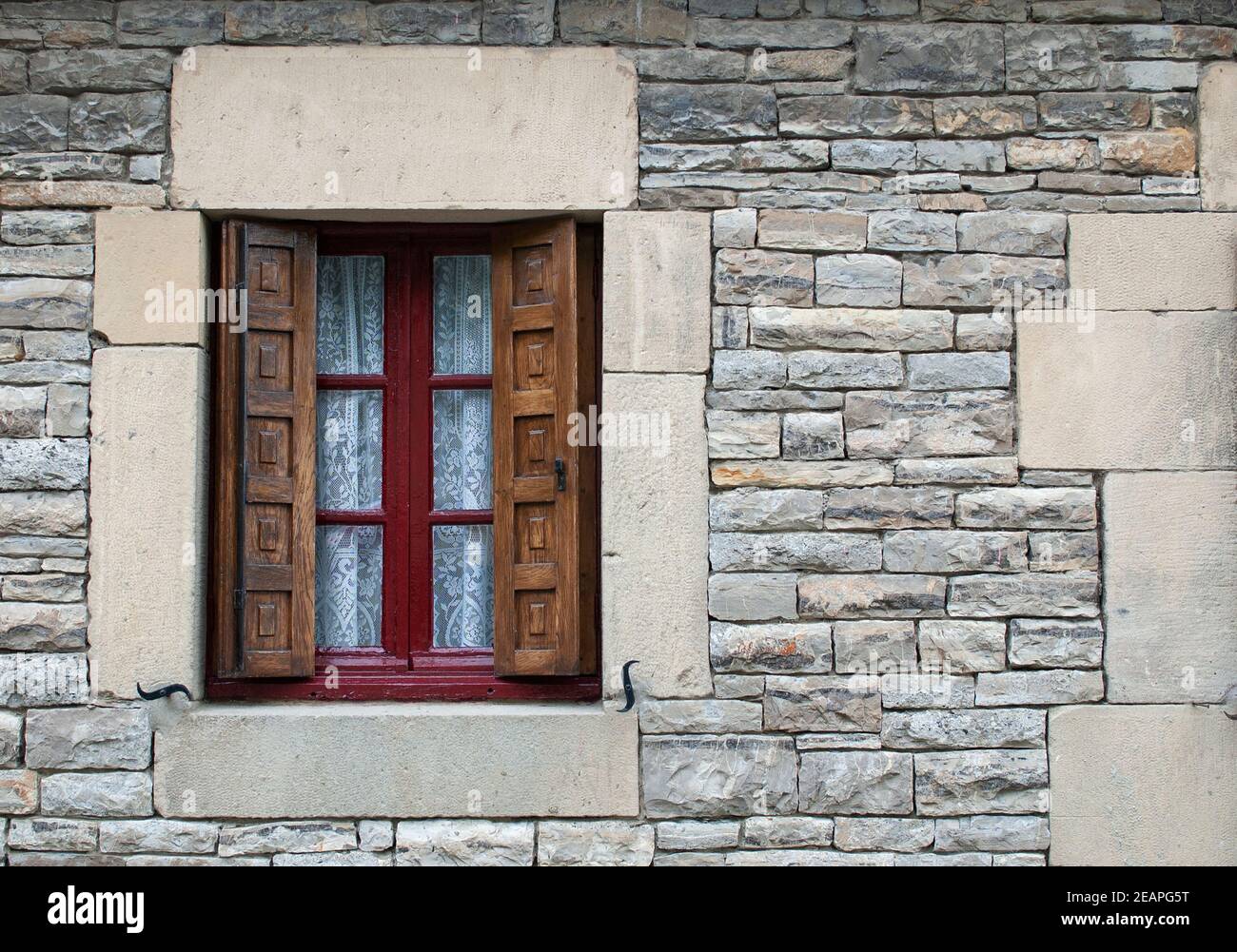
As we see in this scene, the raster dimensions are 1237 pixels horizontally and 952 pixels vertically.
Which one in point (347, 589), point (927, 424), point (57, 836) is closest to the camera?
point (57, 836)

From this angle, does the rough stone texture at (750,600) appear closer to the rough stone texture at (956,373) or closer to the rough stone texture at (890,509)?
the rough stone texture at (890,509)

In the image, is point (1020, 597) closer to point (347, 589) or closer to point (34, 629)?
point (347, 589)

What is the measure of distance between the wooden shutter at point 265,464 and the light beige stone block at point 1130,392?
7.50 ft

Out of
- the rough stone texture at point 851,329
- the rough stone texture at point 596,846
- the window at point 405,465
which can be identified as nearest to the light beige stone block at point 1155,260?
the rough stone texture at point 851,329

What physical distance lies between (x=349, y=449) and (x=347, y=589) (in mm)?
462

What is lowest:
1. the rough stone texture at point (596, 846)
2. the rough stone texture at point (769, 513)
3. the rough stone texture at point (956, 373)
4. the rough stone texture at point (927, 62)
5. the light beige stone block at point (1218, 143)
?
the rough stone texture at point (596, 846)

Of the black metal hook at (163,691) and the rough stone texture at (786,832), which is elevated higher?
the black metal hook at (163,691)

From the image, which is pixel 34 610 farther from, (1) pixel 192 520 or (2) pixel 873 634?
(2) pixel 873 634

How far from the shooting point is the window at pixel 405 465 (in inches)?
130

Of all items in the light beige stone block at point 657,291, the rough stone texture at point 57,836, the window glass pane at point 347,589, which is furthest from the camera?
the window glass pane at point 347,589

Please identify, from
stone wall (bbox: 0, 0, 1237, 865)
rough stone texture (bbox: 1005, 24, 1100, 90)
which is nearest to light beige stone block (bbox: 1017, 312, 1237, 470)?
stone wall (bbox: 0, 0, 1237, 865)

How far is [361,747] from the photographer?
3.22m

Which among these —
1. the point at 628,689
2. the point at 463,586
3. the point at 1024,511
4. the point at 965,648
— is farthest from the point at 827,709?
the point at 463,586

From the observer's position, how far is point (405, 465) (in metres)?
3.47
